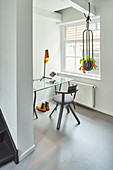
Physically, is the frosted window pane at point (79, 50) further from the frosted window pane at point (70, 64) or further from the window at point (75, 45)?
the frosted window pane at point (70, 64)

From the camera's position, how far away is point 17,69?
165 centimetres

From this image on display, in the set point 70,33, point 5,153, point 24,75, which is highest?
point 70,33

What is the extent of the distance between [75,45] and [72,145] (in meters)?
2.84

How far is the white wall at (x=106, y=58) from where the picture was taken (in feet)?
9.84

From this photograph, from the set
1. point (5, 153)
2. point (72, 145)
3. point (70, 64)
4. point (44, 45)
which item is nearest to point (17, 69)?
point (5, 153)

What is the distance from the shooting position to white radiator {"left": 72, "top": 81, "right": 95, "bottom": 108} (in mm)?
3448

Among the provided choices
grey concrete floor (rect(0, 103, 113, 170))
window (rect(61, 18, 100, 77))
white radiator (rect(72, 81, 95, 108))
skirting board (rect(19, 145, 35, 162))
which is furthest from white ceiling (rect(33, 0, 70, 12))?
skirting board (rect(19, 145, 35, 162))

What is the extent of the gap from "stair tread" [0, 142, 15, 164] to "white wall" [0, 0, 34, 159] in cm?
11

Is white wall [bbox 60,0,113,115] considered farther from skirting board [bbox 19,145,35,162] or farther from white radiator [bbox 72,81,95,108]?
skirting board [bbox 19,145,35,162]

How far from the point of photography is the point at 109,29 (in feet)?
9.86

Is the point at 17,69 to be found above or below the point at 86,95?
above

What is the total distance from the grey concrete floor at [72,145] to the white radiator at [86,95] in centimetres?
49

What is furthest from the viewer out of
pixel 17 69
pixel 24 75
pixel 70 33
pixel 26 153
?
pixel 70 33

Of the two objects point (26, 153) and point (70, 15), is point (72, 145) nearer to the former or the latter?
point (26, 153)
